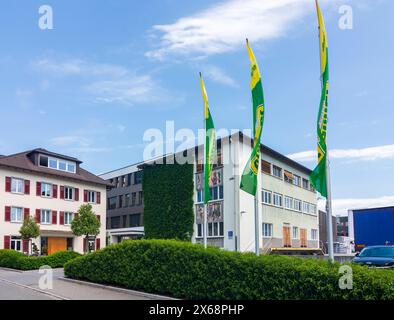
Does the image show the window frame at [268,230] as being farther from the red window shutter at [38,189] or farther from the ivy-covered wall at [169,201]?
the red window shutter at [38,189]

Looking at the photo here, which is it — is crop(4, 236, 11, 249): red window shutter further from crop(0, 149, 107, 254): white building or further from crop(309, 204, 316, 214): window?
crop(309, 204, 316, 214): window

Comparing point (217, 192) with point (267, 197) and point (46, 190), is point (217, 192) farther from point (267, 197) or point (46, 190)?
point (46, 190)

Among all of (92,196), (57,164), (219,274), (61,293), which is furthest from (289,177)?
(219,274)

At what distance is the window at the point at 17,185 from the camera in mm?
44062

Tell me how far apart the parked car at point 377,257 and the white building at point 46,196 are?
32.3m

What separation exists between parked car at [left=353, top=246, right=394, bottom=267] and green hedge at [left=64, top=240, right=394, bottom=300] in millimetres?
8332

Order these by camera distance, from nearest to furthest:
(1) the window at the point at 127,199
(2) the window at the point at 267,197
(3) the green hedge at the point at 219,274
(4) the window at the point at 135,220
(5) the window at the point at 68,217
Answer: (3) the green hedge at the point at 219,274, (2) the window at the point at 267,197, (5) the window at the point at 68,217, (4) the window at the point at 135,220, (1) the window at the point at 127,199

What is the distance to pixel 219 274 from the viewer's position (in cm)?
1293

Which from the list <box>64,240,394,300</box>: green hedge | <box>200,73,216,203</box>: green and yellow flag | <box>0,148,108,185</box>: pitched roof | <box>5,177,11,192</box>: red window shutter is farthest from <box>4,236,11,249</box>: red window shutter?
<box>200,73,216,203</box>: green and yellow flag

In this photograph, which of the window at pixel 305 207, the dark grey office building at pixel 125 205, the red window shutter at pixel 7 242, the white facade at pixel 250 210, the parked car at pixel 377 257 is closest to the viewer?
the parked car at pixel 377 257

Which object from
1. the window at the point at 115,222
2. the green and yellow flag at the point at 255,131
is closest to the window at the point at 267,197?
the green and yellow flag at the point at 255,131

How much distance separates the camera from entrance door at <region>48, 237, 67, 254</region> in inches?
1885

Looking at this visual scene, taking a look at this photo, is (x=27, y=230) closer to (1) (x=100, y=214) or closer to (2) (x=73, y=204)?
(2) (x=73, y=204)

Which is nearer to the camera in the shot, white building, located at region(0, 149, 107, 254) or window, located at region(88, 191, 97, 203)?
white building, located at region(0, 149, 107, 254)
